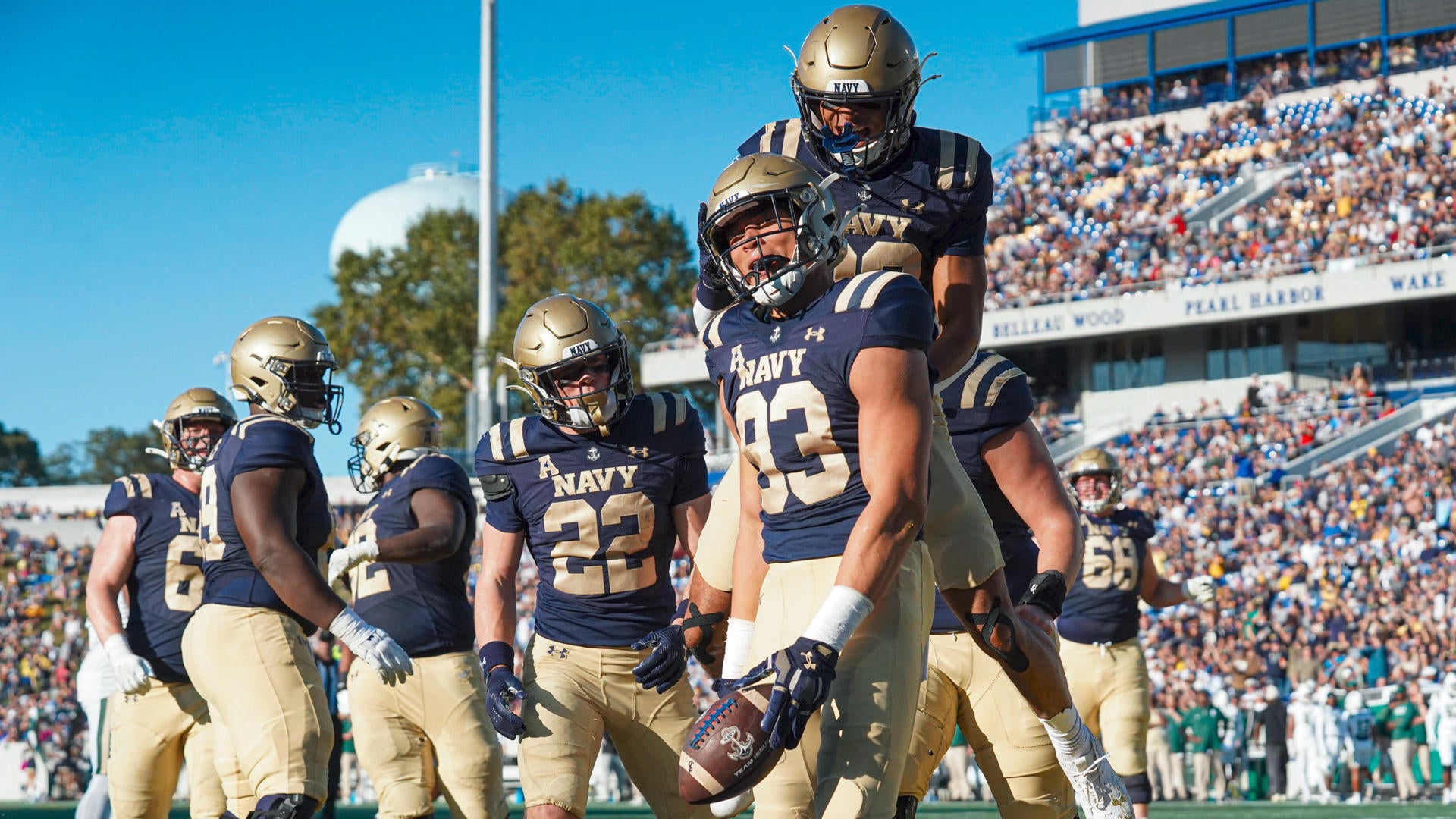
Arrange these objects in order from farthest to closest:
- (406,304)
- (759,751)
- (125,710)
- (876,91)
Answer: (406,304) → (125,710) → (876,91) → (759,751)

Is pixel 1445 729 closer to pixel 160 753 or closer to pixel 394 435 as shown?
pixel 394 435

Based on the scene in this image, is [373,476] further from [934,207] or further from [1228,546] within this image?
[1228,546]

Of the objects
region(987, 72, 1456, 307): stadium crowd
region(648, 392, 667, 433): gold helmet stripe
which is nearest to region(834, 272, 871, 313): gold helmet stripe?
region(648, 392, 667, 433): gold helmet stripe

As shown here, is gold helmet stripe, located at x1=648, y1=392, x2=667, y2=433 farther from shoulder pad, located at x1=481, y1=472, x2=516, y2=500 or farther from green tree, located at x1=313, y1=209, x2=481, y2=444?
green tree, located at x1=313, y1=209, x2=481, y2=444

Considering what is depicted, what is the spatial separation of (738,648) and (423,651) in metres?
2.56

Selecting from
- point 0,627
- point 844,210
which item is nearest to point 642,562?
point 844,210

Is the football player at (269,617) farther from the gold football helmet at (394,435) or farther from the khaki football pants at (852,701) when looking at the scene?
the khaki football pants at (852,701)

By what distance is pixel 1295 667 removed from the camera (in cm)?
1689

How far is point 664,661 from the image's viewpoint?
15.0 feet

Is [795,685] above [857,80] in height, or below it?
below

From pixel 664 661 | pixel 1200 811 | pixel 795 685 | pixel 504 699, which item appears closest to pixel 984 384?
pixel 664 661

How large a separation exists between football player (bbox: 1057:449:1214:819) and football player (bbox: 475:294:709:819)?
13.0ft

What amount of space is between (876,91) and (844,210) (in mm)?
347

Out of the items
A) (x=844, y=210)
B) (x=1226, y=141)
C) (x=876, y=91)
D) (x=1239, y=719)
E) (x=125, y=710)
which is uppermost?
(x=1226, y=141)
